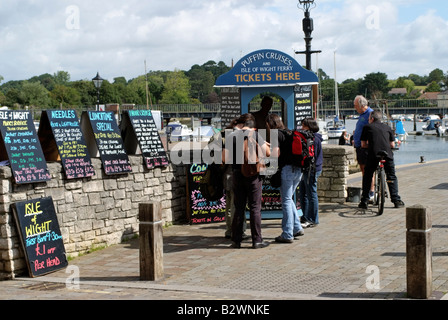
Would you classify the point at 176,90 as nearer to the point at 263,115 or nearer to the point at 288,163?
the point at 263,115

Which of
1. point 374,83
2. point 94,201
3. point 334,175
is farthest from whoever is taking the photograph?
point 374,83

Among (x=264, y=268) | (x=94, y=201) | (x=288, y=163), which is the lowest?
(x=264, y=268)

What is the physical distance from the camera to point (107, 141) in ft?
31.4

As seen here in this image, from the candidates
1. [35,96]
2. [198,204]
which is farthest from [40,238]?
[35,96]

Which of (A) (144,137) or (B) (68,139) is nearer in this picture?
(B) (68,139)

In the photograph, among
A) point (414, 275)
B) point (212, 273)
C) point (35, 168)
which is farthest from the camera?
point (35, 168)

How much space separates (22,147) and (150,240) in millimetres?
2480

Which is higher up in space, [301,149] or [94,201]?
[301,149]

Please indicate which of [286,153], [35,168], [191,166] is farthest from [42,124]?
[286,153]

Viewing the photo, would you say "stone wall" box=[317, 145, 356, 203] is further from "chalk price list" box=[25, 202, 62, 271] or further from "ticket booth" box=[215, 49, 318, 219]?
"chalk price list" box=[25, 202, 62, 271]

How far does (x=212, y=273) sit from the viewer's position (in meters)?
7.21

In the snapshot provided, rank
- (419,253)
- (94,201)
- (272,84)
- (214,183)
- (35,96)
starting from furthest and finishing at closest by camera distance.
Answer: (35,96) < (272,84) < (94,201) < (214,183) < (419,253)

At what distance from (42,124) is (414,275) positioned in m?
5.89
